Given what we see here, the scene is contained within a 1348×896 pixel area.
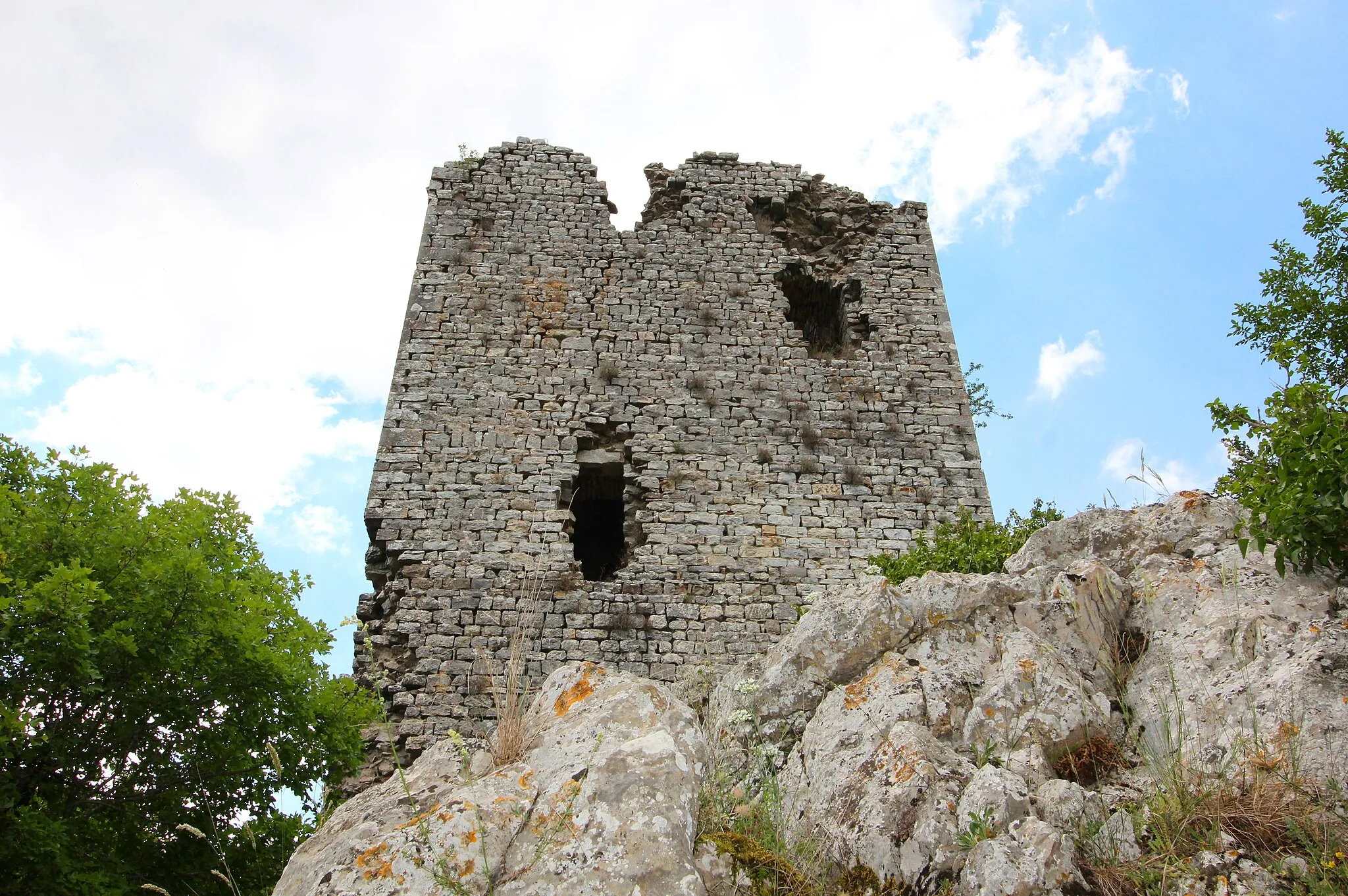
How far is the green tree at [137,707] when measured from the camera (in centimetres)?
629

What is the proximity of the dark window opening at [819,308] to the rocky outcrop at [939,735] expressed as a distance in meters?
5.04

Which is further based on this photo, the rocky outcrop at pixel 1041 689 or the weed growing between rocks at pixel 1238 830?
the rocky outcrop at pixel 1041 689

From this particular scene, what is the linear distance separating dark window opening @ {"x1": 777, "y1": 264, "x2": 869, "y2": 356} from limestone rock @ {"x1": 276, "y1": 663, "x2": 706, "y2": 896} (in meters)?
7.11

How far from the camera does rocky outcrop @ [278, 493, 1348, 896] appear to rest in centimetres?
405

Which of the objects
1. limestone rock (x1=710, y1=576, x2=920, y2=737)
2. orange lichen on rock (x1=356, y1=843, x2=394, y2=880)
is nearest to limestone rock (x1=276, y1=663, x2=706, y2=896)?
orange lichen on rock (x1=356, y1=843, x2=394, y2=880)

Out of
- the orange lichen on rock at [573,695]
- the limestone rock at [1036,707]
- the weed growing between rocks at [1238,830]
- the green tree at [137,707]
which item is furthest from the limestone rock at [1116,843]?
the green tree at [137,707]

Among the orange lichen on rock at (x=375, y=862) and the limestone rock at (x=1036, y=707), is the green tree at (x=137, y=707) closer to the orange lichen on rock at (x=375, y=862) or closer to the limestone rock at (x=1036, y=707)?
the orange lichen on rock at (x=375, y=862)

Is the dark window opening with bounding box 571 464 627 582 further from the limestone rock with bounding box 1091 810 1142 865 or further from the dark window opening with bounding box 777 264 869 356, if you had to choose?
the limestone rock with bounding box 1091 810 1142 865

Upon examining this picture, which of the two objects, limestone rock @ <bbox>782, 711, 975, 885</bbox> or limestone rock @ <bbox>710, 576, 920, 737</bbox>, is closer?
limestone rock @ <bbox>782, 711, 975, 885</bbox>

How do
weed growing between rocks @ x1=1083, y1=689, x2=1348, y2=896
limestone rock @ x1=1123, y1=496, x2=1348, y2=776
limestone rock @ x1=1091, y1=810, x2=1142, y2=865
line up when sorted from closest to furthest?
weed growing between rocks @ x1=1083, y1=689, x2=1348, y2=896
limestone rock @ x1=1091, y1=810, x2=1142, y2=865
limestone rock @ x1=1123, y1=496, x2=1348, y2=776

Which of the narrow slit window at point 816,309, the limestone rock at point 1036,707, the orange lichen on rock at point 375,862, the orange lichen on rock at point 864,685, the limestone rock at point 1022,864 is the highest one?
the narrow slit window at point 816,309

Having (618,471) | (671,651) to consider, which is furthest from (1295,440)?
(618,471)

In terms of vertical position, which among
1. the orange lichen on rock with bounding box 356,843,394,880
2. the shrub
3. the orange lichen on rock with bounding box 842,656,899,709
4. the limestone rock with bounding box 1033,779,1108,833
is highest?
the shrub

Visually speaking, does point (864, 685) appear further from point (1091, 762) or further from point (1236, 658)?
point (1236, 658)
